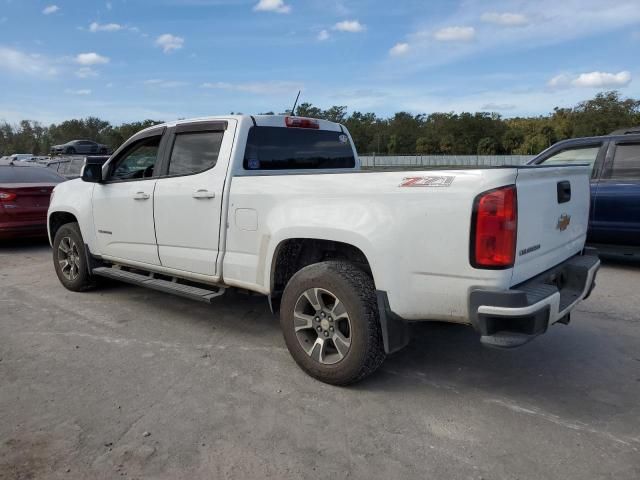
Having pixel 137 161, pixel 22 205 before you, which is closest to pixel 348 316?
pixel 137 161

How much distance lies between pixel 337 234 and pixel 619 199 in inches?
203

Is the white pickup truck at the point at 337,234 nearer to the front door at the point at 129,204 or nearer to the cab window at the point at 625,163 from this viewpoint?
the front door at the point at 129,204

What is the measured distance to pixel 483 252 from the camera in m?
2.82

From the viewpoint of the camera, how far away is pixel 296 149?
→ 4.73 m

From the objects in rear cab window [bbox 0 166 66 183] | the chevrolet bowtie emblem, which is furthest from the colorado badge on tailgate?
rear cab window [bbox 0 166 66 183]

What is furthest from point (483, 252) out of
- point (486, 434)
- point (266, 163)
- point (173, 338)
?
point (173, 338)

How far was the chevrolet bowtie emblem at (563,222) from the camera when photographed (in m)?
3.40

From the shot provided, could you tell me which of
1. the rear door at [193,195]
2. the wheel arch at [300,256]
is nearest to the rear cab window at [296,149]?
the rear door at [193,195]

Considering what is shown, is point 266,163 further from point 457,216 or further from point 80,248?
point 80,248

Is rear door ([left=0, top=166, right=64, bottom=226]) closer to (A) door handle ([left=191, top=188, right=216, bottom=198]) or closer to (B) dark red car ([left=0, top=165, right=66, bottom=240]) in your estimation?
(B) dark red car ([left=0, top=165, right=66, bottom=240])

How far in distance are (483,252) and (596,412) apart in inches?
52.3

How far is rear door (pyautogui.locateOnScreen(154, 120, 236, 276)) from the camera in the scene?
419 cm

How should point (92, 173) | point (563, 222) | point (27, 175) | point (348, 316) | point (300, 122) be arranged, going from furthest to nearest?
point (27, 175)
point (92, 173)
point (300, 122)
point (563, 222)
point (348, 316)

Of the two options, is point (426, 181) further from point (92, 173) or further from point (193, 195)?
point (92, 173)
